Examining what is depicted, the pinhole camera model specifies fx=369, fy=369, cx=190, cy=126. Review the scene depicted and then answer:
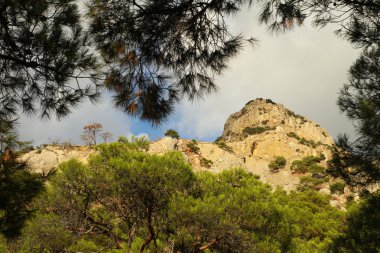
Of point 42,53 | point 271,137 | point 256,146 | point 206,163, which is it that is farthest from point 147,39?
point 271,137

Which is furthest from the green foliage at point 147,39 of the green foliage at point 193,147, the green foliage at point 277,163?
the green foliage at point 277,163

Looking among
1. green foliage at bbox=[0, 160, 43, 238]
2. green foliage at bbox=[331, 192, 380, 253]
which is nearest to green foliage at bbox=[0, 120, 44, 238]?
green foliage at bbox=[0, 160, 43, 238]

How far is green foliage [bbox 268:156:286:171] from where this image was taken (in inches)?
1548

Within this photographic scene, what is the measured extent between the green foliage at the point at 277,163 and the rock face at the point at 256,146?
458mm

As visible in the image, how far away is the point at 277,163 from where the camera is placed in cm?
3984

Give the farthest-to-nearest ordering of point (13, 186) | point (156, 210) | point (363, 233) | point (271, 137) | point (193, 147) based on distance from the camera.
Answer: point (271, 137) → point (193, 147) → point (156, 210) → point (363, 233) → point (13, 186)

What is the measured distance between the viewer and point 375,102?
514 cm

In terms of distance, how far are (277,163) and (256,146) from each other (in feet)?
12.4

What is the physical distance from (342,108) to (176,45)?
337cm

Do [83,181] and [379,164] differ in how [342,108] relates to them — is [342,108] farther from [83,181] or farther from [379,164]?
[83,181]

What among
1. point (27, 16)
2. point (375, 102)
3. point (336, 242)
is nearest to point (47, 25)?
point (27, 16)

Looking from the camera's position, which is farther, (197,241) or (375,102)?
(197,241)

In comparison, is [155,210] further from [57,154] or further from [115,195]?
[57,154]

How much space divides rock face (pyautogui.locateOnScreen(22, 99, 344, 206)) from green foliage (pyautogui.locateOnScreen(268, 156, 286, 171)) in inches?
18.0
